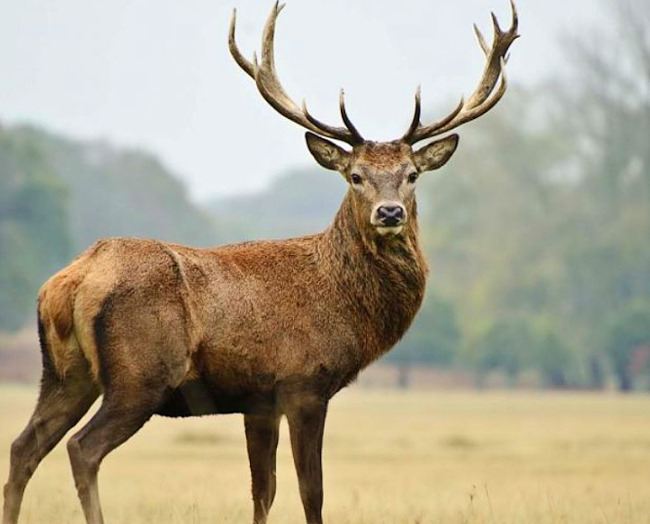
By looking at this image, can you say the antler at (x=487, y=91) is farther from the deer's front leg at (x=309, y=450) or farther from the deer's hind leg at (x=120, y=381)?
the deer's hind leg at (x=120, y=381)

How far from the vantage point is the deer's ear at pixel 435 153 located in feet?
38.8

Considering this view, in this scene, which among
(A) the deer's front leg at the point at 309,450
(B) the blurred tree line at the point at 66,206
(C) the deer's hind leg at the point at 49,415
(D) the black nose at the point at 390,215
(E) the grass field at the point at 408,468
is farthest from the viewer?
(B) the blurred tree line at the point at 66,206

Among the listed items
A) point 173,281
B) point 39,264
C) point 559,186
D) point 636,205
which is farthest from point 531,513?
point 559,186

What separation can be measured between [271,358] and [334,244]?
121 centimetres

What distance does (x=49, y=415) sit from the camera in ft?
34.9

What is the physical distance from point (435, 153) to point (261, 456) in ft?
8.61

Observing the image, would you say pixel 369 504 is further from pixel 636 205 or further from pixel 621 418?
pixel 636 205

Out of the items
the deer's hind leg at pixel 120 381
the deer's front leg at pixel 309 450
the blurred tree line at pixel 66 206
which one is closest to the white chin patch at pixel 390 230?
the deer's front leg at pixel 309 450

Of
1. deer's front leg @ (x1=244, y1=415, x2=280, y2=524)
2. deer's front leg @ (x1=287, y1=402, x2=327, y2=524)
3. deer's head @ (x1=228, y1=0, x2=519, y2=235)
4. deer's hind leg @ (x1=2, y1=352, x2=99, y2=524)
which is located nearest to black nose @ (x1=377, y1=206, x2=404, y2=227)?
deer's head @ (x1=228, y1=0, x2=519, y2=235)

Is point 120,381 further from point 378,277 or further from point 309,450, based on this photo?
point 378,277

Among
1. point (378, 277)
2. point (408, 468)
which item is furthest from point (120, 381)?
point (408, 468)

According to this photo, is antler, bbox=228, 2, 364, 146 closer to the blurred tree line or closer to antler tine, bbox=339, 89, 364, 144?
antler tine, bbox=339, 89, 364, 144

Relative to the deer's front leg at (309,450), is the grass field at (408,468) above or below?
below

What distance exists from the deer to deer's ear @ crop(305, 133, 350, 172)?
13 millimetres
